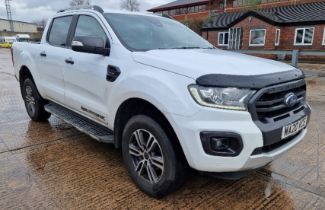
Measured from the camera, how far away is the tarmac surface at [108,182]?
9.00 ft

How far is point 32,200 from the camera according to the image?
9.05 feet

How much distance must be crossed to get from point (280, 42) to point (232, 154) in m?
24.1

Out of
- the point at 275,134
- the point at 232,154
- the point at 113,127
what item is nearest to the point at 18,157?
the point at 113,127

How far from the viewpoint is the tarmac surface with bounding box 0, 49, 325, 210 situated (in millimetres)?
2744

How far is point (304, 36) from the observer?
2259 centimetres

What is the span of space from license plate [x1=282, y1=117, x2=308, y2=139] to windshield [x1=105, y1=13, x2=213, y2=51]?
154 cm

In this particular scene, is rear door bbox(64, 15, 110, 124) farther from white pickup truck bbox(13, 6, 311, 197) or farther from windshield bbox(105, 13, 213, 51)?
windshield bbox(105, 13, 213, 51)

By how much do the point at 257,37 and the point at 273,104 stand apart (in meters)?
23.8

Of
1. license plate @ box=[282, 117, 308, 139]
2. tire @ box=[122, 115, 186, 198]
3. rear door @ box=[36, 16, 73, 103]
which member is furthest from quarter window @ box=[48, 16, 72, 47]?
license plate @ box=[282, 117, 308, 139]

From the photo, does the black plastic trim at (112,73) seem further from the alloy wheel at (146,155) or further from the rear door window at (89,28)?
the alloy wheel at (146,155)

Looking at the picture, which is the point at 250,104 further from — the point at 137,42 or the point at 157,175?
the point at 137,42

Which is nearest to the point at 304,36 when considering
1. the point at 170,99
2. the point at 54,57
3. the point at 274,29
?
the point at 274,29

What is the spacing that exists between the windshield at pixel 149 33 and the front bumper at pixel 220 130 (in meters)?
1.15

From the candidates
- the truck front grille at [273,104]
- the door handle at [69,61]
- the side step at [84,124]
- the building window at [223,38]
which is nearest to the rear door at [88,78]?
the door handle at [69,61]
